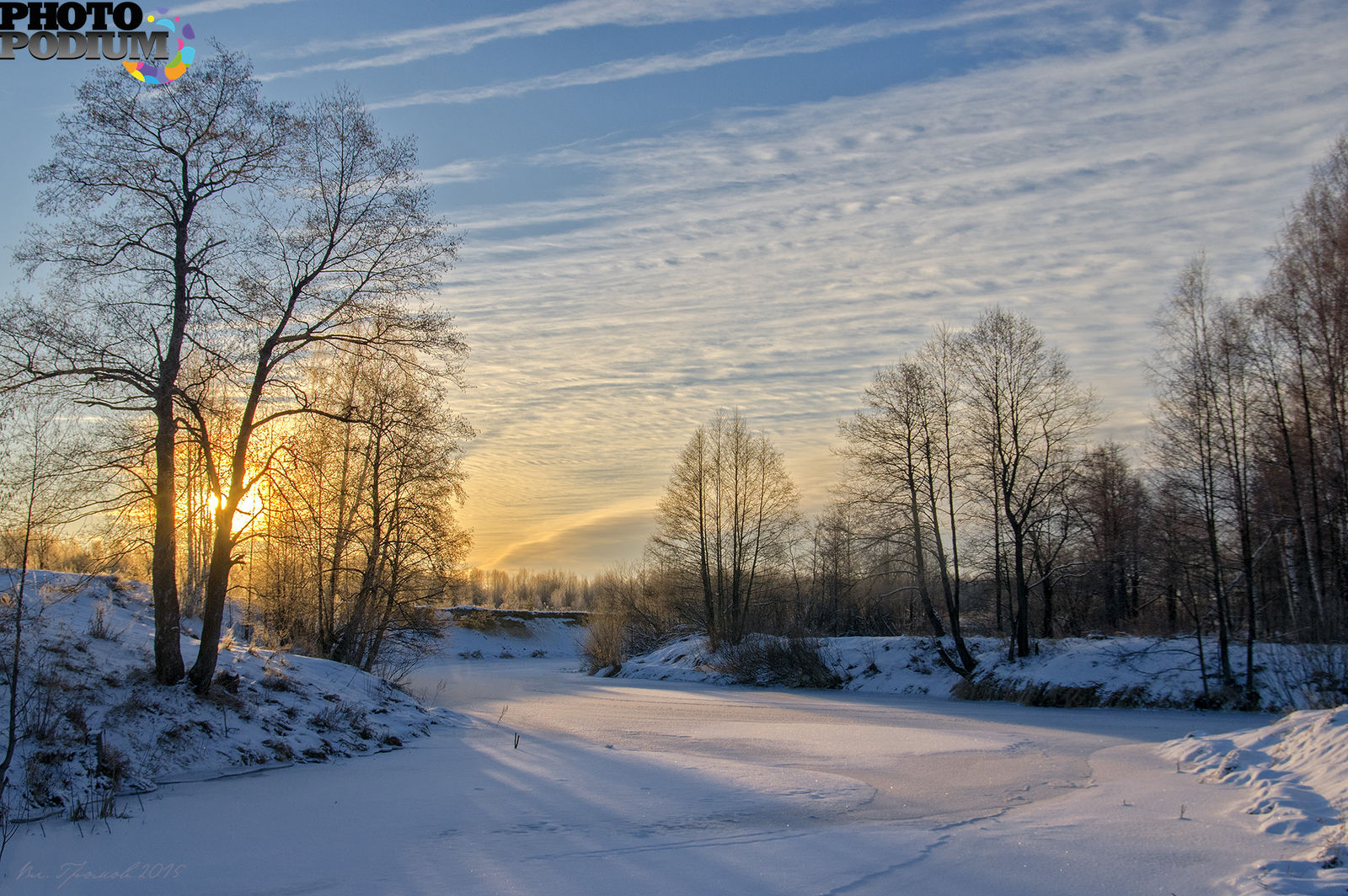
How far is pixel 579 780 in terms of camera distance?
410 inches

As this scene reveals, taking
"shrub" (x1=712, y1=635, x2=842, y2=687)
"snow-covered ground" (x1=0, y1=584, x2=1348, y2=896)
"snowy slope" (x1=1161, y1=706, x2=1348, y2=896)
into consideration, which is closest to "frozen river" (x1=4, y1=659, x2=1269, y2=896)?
"snow-covered ground" (x1=0, y1=584, x2=1348, y2=896)

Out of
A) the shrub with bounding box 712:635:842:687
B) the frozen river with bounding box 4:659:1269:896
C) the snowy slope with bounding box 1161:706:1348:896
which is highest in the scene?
the snowy slope with bounding box 1161:706:1348:896

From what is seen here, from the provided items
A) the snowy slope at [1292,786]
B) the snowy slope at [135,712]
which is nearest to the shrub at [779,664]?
the snowy slope at [135,712]

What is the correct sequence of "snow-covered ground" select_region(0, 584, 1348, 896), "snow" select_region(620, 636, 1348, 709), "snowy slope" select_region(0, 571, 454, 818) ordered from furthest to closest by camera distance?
"snow" select_region(620, 636, 1348, 709)
"snowy slope" select_region(0, 571, 454, 818)
"snow-covered ground" select_region(0, 584, 1348, 896)

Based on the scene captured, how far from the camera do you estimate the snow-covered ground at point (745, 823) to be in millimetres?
6094

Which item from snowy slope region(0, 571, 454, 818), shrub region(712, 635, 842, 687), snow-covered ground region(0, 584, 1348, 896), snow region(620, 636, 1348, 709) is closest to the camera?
snow-covered ground region(0, 584, 1348, 896)

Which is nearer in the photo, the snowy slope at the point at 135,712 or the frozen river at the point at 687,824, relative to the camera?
the frozen river at the point at 687,824

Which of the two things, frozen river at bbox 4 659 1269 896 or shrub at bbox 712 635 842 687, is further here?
shrub at bbox 712 635 842 687

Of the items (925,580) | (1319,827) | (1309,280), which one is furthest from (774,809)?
(1309,280)

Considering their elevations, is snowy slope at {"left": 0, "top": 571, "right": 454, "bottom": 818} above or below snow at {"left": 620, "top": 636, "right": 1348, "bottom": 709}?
above

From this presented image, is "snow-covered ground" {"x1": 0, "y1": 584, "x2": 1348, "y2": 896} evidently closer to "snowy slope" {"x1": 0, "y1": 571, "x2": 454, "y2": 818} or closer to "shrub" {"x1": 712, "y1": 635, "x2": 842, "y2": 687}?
"snowy slope" {"x1": 0, "y1": 571, "x2": 454, "y2": 818}

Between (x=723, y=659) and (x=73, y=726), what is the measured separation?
28.9 metres

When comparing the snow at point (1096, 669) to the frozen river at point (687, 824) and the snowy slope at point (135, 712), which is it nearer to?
the frozen river at point (687, 824)

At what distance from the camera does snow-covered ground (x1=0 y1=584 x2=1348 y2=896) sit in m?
6.09
